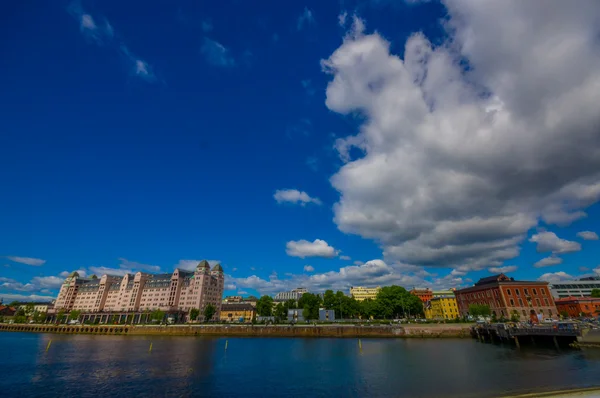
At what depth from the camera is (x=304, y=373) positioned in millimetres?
41188

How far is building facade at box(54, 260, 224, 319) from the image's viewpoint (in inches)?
6772

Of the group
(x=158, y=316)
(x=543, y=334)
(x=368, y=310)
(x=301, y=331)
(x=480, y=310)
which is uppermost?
(x=368, y=310)

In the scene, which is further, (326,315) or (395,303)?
(395,303)

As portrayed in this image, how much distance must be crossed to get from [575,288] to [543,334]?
15240 cm

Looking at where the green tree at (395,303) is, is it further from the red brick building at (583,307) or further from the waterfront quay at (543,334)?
the red brick building at (583,307)

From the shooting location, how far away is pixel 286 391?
107ft

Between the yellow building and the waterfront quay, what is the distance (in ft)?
330

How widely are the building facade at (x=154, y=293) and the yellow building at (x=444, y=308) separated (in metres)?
130

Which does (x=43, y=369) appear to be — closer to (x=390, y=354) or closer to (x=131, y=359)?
(x=131, y=359)

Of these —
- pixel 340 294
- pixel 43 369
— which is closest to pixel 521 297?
pixel 340 294

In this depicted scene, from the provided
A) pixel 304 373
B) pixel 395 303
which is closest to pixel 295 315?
pixel 395 303

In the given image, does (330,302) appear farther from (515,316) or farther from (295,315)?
(515,316)

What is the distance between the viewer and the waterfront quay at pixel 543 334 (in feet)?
190

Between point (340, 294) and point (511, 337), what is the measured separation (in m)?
91.7
